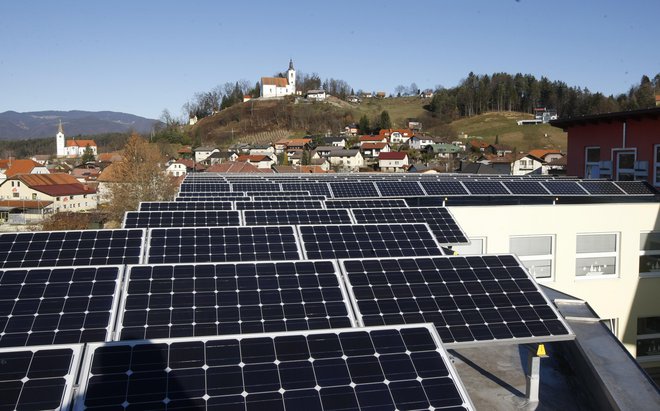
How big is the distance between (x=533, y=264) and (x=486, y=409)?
1184cm

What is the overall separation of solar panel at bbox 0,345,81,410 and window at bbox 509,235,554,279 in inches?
642

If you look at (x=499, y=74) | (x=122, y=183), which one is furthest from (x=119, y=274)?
(x=499, y=74)

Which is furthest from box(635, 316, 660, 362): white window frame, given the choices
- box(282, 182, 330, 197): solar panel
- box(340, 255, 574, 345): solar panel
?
box(282, 182, 330, 197): solar panel

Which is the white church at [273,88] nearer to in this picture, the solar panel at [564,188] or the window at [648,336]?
the solar panel at [564,188]

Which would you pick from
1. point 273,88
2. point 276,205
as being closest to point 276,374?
point 276,205

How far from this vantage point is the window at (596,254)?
19.3 metres

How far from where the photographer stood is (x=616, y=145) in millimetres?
25750

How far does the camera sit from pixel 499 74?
16688cm

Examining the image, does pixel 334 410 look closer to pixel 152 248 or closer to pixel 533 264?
pixel 152 248

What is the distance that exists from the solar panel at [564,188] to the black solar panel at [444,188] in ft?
12.7

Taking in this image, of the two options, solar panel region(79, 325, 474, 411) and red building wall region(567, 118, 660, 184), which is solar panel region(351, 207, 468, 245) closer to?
solar panel region(79, 325, 474, 411)

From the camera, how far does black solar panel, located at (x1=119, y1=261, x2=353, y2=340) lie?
775 cm

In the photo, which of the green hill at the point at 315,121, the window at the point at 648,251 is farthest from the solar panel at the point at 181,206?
the green hill at the point at 315,121

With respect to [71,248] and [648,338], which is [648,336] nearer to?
[648,338]
